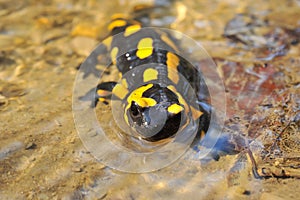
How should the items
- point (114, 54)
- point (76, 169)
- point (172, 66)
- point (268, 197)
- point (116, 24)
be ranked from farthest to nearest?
point (116, 24)
point (114, 54)
point (172, 66)
point (76, 169)
point (268, 197)

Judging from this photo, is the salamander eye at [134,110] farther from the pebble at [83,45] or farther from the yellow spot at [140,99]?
the pebble at [83,45]

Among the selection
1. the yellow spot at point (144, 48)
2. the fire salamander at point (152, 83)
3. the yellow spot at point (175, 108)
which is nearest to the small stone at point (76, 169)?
the fire salamander at point (152, 83)

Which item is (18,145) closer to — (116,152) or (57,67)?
(116,152)

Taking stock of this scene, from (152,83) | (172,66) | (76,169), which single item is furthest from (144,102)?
(172,66)

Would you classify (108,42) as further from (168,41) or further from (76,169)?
(76,169)

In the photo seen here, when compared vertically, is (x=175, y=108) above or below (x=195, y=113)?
above

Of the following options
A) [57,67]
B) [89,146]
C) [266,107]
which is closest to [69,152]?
[89,146]

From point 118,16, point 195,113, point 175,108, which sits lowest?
point 195,113
